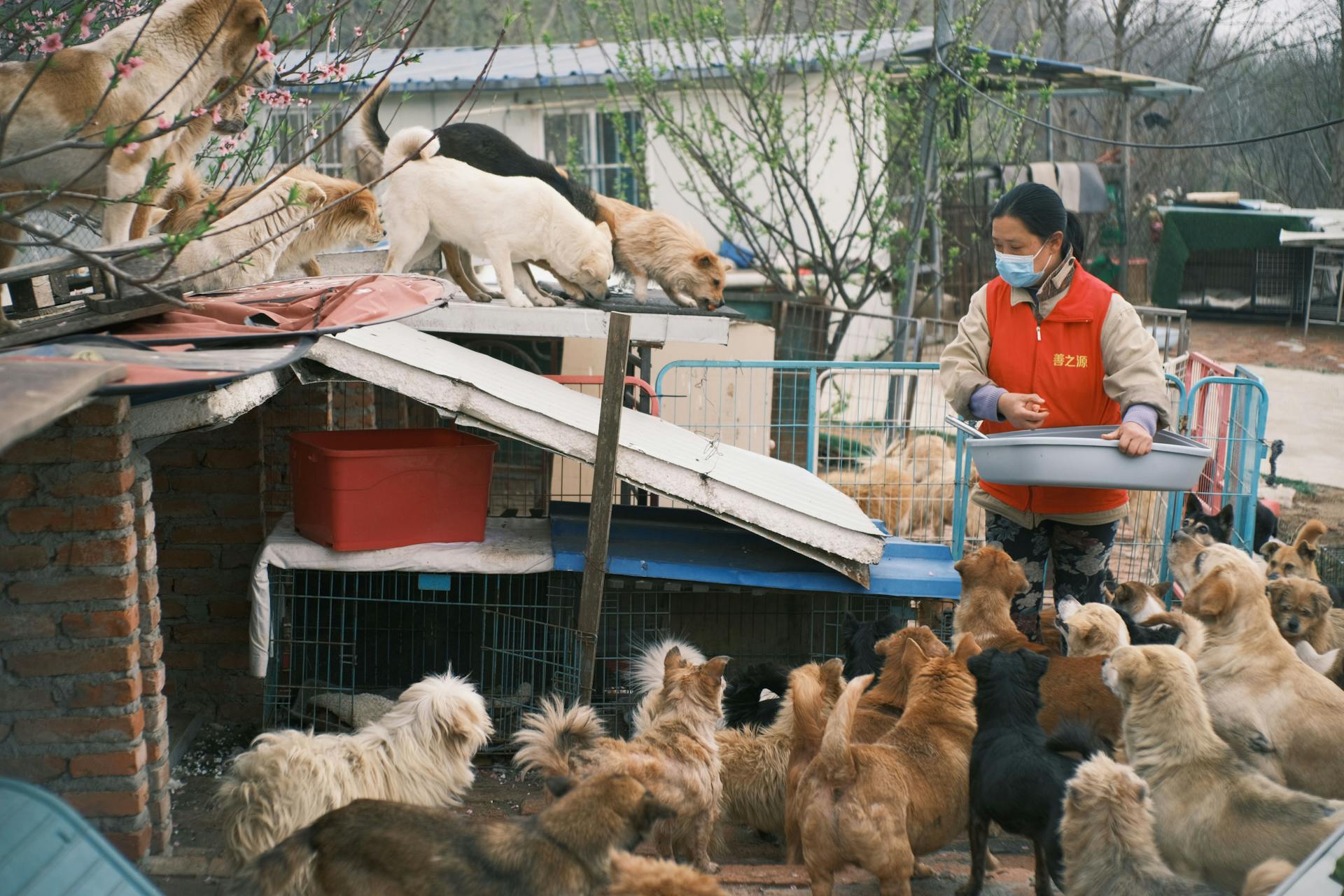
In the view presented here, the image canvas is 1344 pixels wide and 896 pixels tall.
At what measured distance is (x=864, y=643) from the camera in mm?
5242

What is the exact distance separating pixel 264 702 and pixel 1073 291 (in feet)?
13.3

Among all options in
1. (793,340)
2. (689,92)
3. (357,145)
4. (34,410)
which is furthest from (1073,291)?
(689,92)

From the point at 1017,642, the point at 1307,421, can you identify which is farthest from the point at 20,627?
the point at 1307,421

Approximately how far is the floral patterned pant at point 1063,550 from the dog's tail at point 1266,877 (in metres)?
1.80

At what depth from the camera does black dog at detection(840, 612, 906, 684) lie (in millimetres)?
5176

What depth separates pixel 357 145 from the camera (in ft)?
28.0

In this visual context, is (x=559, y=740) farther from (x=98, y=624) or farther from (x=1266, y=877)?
(x=1266, y=877)

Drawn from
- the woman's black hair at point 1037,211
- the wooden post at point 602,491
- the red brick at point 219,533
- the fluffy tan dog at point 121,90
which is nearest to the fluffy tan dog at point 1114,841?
the woman's black hair at point 1037,211

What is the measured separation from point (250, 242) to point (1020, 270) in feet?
12.6

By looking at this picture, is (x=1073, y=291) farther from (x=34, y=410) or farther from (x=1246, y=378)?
(x=34, y=410)

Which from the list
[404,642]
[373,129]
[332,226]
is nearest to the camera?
[404,642]

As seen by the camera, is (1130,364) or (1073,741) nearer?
(1073,741)

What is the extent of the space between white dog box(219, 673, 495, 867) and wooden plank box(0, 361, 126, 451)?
1713 mm

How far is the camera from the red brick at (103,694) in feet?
13.8
